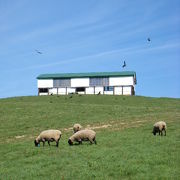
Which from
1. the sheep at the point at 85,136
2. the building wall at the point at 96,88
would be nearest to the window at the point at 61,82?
the building wall at the point at 96,88

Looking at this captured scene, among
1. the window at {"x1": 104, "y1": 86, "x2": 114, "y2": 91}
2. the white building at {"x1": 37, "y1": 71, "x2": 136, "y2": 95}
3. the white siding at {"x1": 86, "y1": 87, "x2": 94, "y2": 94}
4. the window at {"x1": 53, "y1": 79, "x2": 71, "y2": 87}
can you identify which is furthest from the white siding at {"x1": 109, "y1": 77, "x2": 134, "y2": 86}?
the window at {"x1": 53, "y1": 79, "x2": 71, "y2": 87}

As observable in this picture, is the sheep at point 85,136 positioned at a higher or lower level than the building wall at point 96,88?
lower

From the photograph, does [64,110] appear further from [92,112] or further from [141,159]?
[141,159]

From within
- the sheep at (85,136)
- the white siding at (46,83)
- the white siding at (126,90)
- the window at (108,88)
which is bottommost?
the sheep at (85,136)

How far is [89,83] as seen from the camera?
109688 mm

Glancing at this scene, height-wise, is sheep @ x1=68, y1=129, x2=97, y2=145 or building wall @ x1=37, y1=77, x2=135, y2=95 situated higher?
building wall @ x1=37, y1=77, x2=135, y2=95

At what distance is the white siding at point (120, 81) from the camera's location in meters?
106

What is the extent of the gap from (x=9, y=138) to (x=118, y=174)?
23.9 m

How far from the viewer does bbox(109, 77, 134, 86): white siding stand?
106m

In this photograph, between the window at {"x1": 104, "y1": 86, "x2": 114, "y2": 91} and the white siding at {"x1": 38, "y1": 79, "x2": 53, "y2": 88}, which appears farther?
the white siding at {"x1": 38, "y1": 79, "x2": 53, "y2": 88}

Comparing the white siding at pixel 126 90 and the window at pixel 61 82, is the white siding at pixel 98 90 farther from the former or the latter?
the window at pixel 61 82

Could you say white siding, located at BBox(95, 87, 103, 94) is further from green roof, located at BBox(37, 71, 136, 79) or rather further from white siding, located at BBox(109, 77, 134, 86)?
green roof, located at BBox(37, 71, 136, 79)

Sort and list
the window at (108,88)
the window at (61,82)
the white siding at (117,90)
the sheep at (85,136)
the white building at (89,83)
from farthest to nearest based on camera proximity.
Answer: the window at (61,82) → the window at (108,88) → the white building at (89,83) → the white siding at (117,90) → the sheep at (85,136)

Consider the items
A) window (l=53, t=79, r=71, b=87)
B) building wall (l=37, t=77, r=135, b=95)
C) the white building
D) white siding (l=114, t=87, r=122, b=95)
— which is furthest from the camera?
window (l=53, t=79, r=71, b=87)
